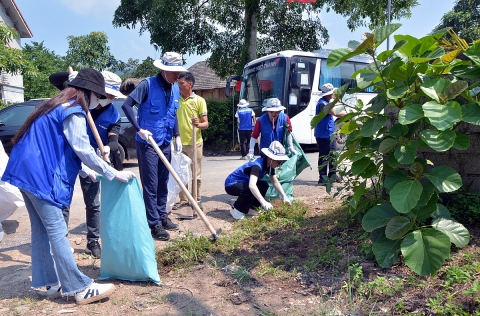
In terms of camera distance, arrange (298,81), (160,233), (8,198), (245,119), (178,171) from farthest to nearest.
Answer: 1. (245,119)
2. (298,81)
3. (178,171)
4. (8,198)
5. (160,233)

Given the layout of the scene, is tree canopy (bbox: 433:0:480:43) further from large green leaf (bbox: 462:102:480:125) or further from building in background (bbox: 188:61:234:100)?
large green leaf (bbox: 462:102:480:125)

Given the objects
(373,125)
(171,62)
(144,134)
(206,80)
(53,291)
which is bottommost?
(53,291)

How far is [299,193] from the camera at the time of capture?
273 inches

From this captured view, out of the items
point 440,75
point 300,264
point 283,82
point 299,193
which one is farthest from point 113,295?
point 283,82

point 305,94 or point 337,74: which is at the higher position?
point 337,74

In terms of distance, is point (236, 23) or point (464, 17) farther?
point (464, 17)

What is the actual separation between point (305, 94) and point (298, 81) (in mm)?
527

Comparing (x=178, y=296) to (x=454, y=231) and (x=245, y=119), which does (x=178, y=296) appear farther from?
(x=245, y=119)

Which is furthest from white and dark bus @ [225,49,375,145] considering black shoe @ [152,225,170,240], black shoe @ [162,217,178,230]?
black shoe @ [152,225,170,240]

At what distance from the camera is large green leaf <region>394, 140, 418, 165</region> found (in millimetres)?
2975

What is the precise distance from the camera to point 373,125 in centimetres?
318

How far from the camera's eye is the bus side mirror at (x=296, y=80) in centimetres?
1164

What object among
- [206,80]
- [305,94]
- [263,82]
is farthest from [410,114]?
[206,80]

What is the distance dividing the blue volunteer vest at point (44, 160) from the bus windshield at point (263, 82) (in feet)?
30.6
